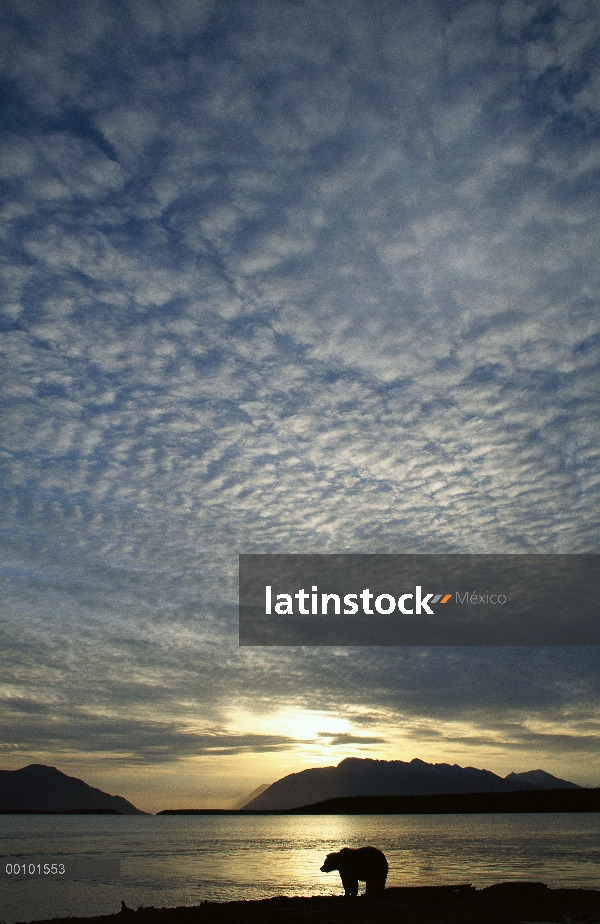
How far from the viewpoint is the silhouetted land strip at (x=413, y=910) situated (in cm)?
1570

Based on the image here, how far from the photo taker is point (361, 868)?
2464 cm

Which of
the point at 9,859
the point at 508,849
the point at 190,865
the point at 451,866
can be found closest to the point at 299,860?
the point at 190,865

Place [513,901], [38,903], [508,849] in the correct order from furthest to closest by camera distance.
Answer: [508,849] → [38,903] → [513,901]

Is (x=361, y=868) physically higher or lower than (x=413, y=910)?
lower

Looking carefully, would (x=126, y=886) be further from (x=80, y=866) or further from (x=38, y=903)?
(x=80, y=866)

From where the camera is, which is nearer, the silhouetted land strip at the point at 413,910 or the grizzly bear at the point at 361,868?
the silhouetted land strip at the point at 413,910

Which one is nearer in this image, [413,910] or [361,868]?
[413,910]

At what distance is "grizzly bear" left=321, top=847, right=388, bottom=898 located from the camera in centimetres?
2417

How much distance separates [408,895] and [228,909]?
822 centimetres

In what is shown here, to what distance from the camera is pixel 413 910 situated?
16406 millimetres

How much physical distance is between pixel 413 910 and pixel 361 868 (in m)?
9.22

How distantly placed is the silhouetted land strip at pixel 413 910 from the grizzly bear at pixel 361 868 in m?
0.88

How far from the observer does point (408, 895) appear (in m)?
29.6

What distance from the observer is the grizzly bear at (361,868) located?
2417 centimetres
